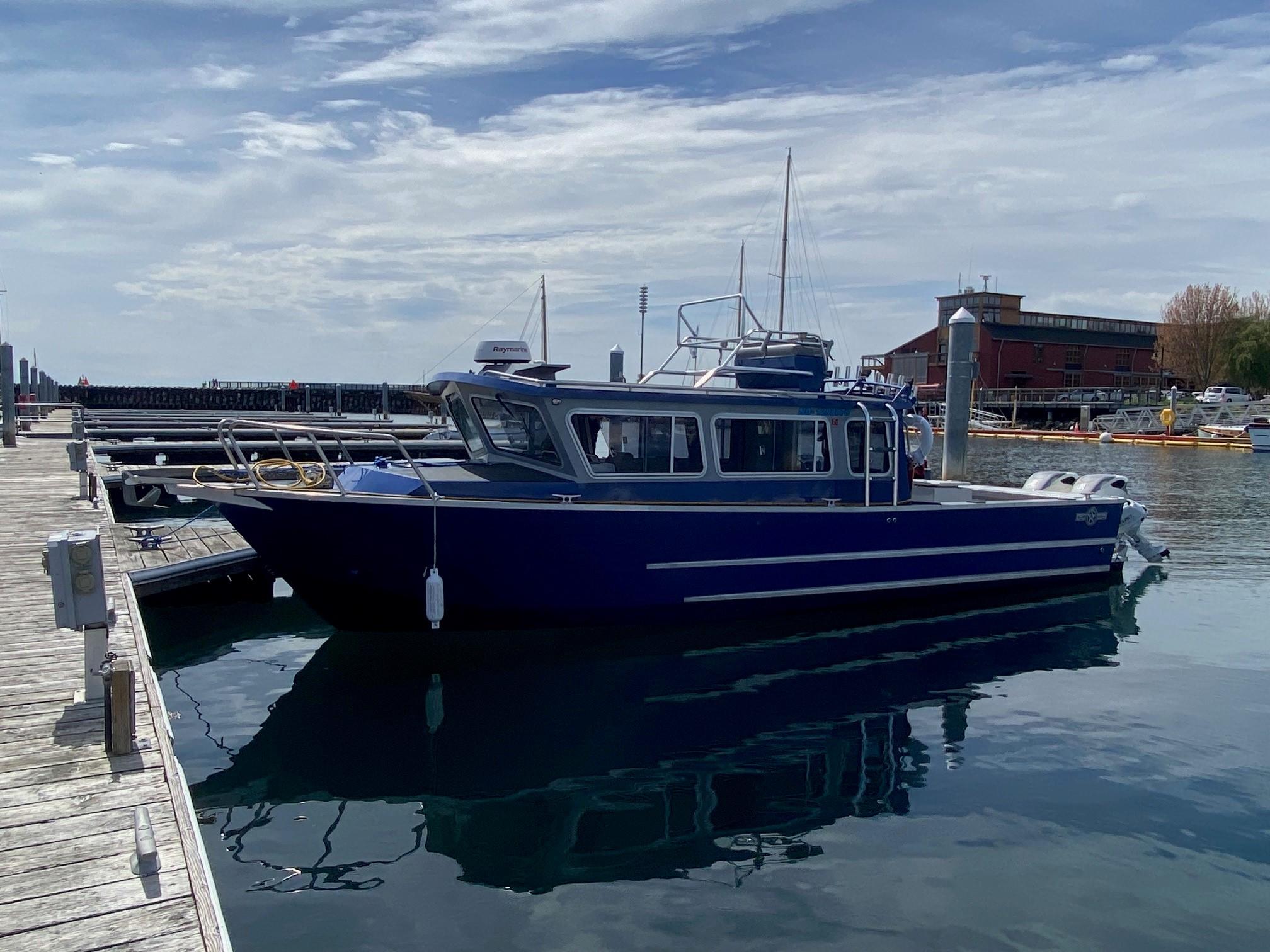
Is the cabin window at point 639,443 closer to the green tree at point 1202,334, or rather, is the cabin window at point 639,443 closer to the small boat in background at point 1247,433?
the small boat in background at point 1247,433

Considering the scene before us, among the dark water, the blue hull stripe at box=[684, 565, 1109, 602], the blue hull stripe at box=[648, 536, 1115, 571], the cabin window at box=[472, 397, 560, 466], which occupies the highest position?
the cabin window at box=[472, 397, 560, 466]

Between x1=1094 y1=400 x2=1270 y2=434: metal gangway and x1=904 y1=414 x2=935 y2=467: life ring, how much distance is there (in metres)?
48.3

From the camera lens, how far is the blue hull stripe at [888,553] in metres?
10.7

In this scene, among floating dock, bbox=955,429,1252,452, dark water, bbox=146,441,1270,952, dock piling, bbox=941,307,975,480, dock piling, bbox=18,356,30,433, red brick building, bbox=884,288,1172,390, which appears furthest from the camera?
red brick building, bbox=884,288,1172,390

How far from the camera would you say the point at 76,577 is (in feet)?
17.7

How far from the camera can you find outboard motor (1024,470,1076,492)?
49.8 feet

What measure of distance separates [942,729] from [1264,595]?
857 centimetres

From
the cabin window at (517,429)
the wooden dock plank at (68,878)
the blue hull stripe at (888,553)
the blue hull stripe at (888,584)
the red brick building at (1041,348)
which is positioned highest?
the red brick building at (1041,348)

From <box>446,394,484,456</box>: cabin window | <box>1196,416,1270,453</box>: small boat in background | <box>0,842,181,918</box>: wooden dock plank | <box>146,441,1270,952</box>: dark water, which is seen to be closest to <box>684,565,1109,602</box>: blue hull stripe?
<box>146,441,1270,952</box>: dark water

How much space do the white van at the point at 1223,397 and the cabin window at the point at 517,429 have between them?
62.3 m

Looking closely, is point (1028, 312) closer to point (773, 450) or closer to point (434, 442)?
point (434, 442)

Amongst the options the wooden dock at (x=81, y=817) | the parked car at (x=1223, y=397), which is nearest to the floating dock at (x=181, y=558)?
the wooden dock at (x=81, y=817)

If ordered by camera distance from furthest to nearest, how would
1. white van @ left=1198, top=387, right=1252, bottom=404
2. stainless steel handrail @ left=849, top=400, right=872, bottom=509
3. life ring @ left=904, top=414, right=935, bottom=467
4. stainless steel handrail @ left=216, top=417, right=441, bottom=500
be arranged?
white van @ left=1198, top=387, right=1252, bottom=404 → life ring @ left=904, top=414, right=935, bottom=467 → stainless steel handrail @ left=849, top=400, right=872, bottom=509 → stainless steel handrail @ left=216, top=417, right=441, bottom=500

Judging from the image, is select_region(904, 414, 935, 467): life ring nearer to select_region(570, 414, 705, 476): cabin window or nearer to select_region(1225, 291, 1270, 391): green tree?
select_region(570, 414, 705, 476): cabin window
